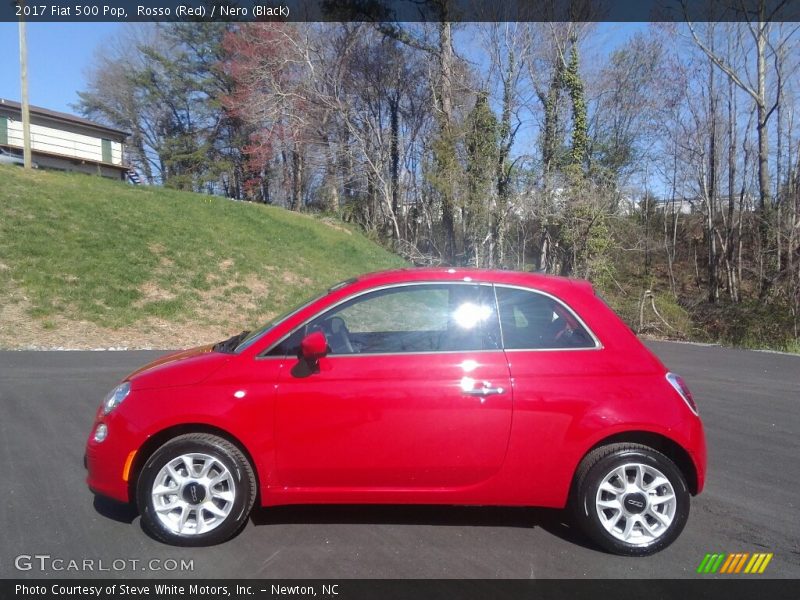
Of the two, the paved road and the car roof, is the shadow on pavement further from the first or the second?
the car roof

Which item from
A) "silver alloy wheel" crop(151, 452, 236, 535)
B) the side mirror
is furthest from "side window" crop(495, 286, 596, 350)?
"silver alloy wheel" crop(151, 452, 236, 535)

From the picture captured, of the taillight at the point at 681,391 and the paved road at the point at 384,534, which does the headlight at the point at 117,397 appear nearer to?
the paved road at the point at 384,534

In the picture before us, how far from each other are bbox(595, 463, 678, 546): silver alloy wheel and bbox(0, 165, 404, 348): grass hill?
380 inches

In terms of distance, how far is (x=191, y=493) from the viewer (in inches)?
147

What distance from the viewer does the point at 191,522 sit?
3.76m

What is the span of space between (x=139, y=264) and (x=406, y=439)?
1259 centimetres

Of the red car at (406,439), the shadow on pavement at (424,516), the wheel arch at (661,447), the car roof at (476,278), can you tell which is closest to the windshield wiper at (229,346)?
the red car at (406,439)

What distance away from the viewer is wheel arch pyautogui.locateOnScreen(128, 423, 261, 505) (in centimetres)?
379

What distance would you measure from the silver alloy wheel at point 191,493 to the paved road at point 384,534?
0.15m

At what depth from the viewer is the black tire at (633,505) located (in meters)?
3.74
